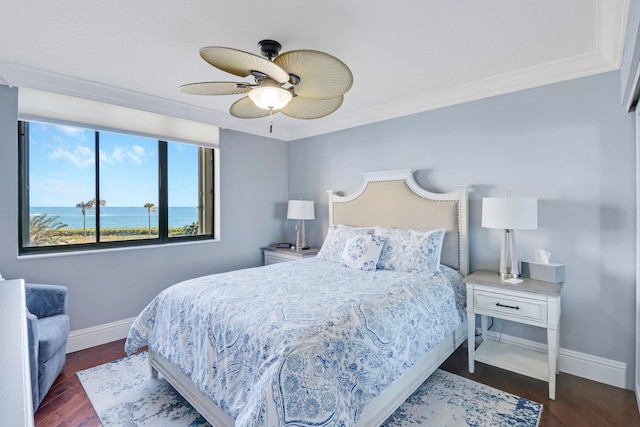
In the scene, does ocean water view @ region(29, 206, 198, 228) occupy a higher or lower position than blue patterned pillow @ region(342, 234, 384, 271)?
higher

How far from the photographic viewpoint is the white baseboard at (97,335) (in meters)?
2.91

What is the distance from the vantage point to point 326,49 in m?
2.28

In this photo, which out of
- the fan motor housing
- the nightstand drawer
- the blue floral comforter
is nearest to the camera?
the blue floral comforter

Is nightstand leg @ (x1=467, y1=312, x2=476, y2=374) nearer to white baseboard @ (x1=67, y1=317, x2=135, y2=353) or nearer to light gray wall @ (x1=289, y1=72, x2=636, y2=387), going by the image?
light gray wall @ (x1=289, y1=72, x2=636, y2=387)

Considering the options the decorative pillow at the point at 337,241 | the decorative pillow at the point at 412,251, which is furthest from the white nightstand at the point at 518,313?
the decorative pillow at the point at 337,241

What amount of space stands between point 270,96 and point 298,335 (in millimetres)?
1398

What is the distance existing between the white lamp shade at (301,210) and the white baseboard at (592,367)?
2700 millimetres

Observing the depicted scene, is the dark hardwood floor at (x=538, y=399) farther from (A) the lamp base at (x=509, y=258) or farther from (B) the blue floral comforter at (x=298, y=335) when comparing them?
(A) the lamp base at (x=509, y=258)

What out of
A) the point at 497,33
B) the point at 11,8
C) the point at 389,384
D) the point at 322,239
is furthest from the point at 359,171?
the point at 11,8

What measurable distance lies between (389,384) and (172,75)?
113 inches

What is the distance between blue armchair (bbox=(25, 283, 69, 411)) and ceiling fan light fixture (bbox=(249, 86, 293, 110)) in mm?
1962

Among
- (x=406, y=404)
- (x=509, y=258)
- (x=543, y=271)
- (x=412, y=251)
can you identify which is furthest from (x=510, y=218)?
(x=406, y=404)

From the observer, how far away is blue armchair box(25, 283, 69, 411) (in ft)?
6.43

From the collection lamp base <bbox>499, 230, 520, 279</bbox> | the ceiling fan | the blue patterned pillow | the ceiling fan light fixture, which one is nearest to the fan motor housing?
the ceiling fan
